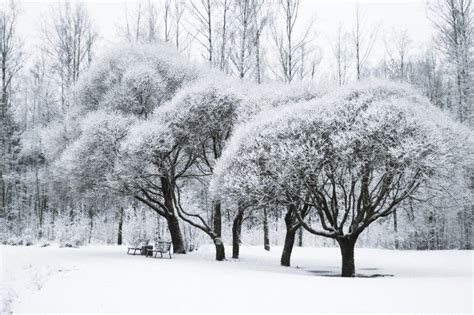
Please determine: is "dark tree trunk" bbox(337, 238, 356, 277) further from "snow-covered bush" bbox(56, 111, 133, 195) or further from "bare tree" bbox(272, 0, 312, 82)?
"bare tree" bbox(272, 0, 312, 82)

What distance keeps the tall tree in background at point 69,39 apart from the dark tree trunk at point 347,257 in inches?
885

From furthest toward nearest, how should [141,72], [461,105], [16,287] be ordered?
[461,105] < [141,72] < [16,287]

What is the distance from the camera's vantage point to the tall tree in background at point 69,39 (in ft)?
95.0

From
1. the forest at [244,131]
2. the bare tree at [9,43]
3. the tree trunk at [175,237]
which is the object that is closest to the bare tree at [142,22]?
the forest at [244,131]

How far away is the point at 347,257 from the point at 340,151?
4.02m

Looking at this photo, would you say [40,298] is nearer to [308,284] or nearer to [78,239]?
[308,284]

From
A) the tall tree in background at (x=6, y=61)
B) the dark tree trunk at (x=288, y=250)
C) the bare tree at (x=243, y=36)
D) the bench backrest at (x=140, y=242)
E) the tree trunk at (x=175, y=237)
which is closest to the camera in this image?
the dark tree trunk at (x=288, y=250)

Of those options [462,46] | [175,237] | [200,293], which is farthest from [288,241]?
[462,46]

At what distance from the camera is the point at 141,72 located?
18.7 metres

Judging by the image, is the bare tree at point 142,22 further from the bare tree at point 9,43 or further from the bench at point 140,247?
the bench at point 140,247

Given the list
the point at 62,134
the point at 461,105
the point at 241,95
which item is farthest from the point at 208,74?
the point at 461,105

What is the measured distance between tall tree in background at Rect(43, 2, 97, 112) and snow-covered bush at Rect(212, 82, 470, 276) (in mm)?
19227

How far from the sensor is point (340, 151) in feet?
43.3

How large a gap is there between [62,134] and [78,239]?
630 centimetres
